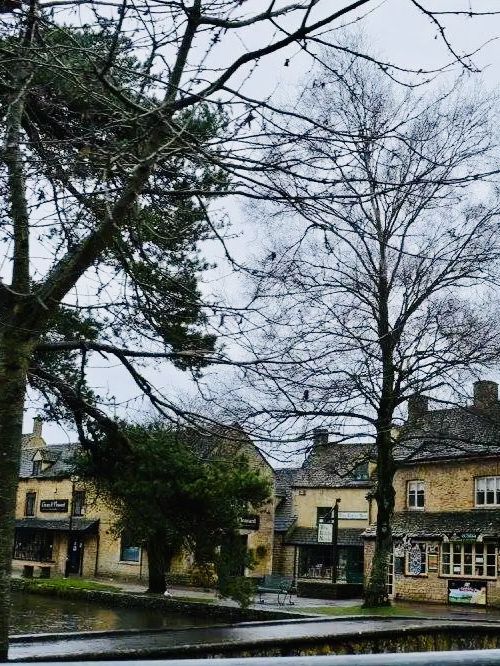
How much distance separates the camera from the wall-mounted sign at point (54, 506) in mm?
53312

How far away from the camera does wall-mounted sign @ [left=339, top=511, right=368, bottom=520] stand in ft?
152

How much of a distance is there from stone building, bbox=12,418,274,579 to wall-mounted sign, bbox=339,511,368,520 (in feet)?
12.8

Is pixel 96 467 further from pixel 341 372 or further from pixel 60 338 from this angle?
pixel 341 372

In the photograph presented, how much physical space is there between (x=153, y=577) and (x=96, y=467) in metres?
20.4

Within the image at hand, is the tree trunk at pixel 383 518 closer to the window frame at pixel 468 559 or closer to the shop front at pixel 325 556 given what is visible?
the window frame at pixel 468 559

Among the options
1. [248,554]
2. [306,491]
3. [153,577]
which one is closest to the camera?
[248,554]

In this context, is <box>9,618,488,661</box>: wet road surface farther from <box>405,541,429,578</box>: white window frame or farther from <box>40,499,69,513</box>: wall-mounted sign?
<box>40,499,69,513</box>: wall-mounted sign

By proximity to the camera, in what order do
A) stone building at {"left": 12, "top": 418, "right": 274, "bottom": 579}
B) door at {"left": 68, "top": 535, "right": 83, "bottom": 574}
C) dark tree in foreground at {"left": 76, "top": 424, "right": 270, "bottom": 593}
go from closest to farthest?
dark tree in foreground at {"left": 76, "top": 424, "right": 270, "bottom": 593}
stone building at {"left": 12, "top": 418, "right": 274, "bottom": 579}
door at {"left": 68, "top": 535, "right": 83, "bottom": 574}

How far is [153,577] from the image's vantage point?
30859 millimetres

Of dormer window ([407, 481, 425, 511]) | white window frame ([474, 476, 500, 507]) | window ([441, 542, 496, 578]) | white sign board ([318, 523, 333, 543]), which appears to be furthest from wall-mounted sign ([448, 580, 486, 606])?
white sign board ([318, 523, 333, 543])

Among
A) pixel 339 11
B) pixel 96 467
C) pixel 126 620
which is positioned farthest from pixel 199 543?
pixel 339 11

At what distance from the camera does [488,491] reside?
37.0 m

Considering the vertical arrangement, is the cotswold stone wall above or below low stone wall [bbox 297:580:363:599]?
above

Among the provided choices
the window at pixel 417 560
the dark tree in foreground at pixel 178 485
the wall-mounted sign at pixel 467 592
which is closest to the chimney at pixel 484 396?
the wall-mounted sign at pixel 467 592
